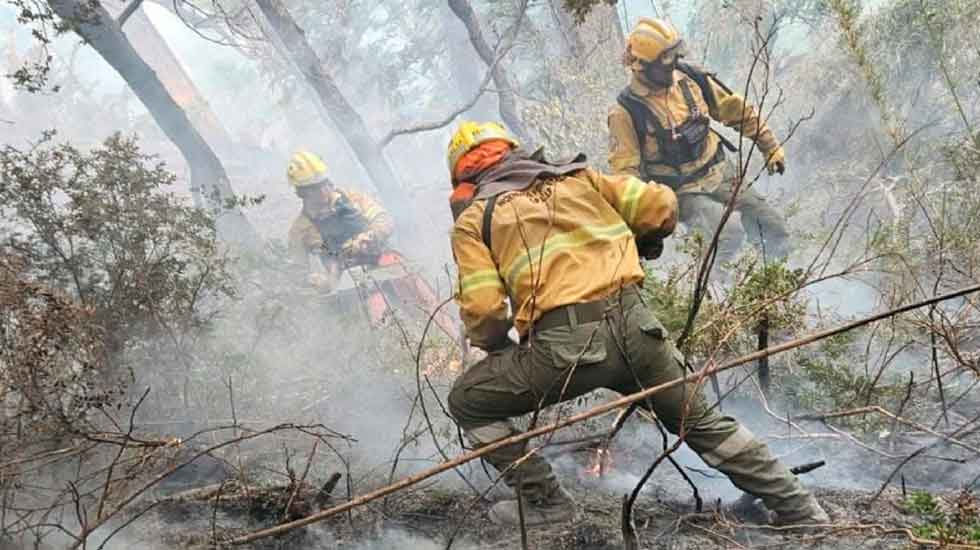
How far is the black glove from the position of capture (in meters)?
2.84

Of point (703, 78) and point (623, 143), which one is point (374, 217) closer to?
point (623, 143)

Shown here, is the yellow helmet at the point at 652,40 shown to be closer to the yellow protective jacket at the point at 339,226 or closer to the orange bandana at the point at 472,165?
the orange bandana at the point at 472,165

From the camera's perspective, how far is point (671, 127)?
507 cm

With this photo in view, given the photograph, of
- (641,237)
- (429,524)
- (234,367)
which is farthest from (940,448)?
(234,367)

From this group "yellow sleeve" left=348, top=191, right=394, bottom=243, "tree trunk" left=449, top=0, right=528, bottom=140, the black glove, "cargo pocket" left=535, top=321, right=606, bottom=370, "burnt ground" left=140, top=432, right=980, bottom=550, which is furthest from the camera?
"tree trunk" left=449, top=0, right=528, bottom=140

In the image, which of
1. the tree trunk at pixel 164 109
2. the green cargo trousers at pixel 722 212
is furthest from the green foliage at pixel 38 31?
the green cargo trousers at pixel 722 212

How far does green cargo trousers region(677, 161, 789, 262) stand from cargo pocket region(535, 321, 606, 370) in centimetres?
299

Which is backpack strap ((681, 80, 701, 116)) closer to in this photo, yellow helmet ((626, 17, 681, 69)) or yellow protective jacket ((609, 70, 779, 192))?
yellow protective jacket ((609, 70, 779, 192))

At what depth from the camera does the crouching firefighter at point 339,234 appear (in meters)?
6.92

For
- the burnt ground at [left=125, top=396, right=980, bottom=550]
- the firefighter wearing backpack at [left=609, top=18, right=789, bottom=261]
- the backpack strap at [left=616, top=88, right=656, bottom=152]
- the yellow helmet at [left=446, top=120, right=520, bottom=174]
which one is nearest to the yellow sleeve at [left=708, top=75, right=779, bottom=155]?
the firefighter wearing backpack at [left=609, top=18, right=789, bottom=261]

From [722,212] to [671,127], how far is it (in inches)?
31.7

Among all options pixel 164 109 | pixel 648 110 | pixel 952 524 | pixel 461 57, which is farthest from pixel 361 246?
pixel 461 57

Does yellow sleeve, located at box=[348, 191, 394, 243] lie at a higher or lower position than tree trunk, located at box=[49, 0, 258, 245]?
lower

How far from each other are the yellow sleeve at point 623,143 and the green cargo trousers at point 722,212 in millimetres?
449
